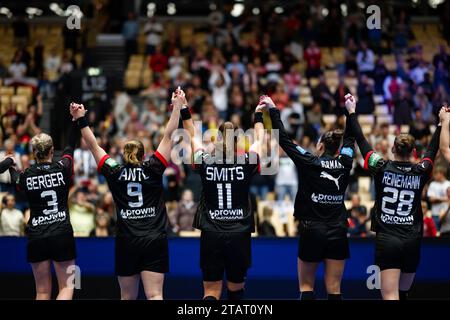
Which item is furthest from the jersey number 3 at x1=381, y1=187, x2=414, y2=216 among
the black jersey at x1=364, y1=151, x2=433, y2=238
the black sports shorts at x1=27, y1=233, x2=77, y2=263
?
the black sports shorts at x1=27, y1=233, x2=77, y2=263

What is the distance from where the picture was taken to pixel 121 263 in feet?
33.3

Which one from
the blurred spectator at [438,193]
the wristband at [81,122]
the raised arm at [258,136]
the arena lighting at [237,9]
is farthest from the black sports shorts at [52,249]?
the arena lighting at [237,9]

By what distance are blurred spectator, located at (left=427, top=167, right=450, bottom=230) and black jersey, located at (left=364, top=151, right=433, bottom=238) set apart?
6.12m

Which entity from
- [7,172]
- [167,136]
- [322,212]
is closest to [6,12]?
[7,172]

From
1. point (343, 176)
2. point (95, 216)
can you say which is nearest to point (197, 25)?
point (95, 216)

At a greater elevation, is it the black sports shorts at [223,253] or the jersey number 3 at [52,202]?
the jersey number 3 at [52,202]

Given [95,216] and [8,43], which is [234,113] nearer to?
[95,216]

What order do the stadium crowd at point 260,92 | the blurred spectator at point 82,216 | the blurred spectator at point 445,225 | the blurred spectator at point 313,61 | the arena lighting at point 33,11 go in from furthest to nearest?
the arena lighting at point 33,11 → the blurred spectator at point 313,61 → the stadium crowd at point 260,92 → the blurred spectator at point 82,216 → the blurred spectator at point 445,225

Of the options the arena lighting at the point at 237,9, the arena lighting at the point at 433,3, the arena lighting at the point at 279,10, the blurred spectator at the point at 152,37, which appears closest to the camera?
the blurred spectator at the point at 152,37

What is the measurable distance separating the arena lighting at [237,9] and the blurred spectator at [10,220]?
12.3 m

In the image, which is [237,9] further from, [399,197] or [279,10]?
[399,197]

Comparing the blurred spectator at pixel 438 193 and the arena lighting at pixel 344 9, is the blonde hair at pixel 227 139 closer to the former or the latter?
the blurred spectator at pixel 438 193

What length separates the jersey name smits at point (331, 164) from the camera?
10.4 m

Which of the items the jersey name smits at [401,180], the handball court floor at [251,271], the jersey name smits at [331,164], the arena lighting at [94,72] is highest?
the arena lighting at [94,72]
